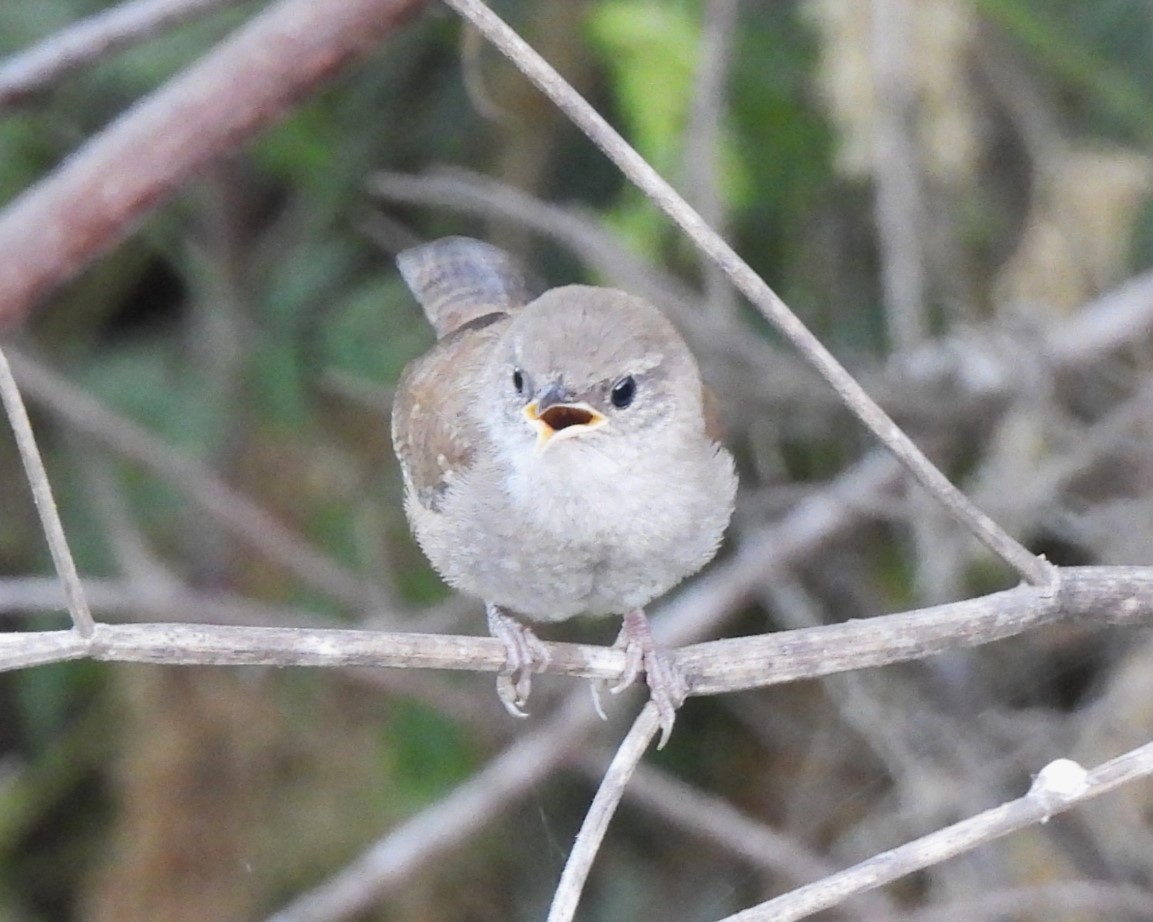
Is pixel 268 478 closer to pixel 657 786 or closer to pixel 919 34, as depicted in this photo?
pixel 657 786

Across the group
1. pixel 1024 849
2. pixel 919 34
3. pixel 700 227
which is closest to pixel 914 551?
pixel 1024 849

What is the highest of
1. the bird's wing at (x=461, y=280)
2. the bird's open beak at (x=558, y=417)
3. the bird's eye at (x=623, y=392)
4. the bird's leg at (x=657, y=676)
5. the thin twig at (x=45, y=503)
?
the bird's wing at (x=461, y=280)

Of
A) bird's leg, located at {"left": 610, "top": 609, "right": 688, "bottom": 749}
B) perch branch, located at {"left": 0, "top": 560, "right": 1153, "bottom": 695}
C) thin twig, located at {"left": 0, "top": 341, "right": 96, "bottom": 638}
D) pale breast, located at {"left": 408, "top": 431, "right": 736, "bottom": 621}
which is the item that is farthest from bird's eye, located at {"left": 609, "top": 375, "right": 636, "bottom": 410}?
thin twig, located at {"left": 0, "top": 341, "right": 96, "bottom": 638}

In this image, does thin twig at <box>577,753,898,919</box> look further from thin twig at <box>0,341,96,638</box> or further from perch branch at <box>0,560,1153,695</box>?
thin twig at <box>0,341,96,638</box>

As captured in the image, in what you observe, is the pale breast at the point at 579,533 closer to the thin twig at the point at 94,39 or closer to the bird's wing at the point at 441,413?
the bird's wing at the point at 441,413

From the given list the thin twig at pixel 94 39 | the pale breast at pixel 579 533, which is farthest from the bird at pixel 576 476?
the thin twig at pixel 94 39

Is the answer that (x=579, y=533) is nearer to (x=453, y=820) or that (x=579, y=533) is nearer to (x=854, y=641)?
(x=854, y=641)
